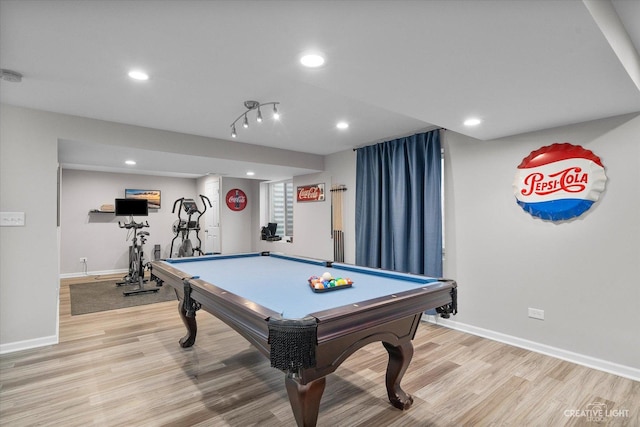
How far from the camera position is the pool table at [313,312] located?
1424 millimetres

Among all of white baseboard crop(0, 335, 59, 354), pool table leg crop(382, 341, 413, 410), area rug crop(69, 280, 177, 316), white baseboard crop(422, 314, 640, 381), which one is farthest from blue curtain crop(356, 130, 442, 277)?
white baseboard crop(0, 335, 59, 354)

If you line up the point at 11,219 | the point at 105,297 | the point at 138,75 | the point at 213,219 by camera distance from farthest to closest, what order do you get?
the point at 213,219, the point at 105,297, the point at 11,219, the point at 138,75

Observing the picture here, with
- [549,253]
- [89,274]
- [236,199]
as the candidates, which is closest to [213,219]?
[236,199]

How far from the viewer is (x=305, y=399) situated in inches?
59.4

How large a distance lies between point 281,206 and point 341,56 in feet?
18.9

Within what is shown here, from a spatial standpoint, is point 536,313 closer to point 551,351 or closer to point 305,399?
point 551,351

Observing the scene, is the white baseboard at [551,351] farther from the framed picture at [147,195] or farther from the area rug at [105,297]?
the framed picture at [147,195]

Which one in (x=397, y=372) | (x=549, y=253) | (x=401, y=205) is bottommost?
(x=397, y=372)

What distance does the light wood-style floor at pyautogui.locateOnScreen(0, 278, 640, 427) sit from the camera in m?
2.01

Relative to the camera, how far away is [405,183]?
4.08 metres

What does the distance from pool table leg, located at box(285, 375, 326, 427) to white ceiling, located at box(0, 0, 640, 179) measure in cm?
168

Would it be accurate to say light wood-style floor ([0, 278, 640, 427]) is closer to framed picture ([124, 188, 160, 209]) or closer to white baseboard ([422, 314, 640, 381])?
white baseboard ([422, 314, 640, 381])

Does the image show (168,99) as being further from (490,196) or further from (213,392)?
(490,196)

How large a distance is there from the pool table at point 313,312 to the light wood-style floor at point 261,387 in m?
0.37
